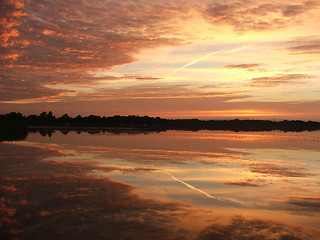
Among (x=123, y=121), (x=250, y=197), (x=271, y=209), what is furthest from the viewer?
(x=123, y=121)

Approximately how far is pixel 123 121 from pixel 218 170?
6744 inches

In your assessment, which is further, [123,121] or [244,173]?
[123,121]

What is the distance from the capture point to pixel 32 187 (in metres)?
16.1

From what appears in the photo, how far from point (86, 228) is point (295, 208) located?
29.3ft

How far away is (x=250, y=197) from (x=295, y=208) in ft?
7.58

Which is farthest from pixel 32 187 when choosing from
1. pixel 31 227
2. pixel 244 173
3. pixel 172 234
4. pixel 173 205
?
pixel 244 173

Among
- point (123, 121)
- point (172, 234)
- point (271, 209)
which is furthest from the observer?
point (123, 121)

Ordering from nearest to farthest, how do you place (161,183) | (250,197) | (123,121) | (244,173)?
1. (250,197)
2. (161,183)
3. (244,173)
4. (123,121)

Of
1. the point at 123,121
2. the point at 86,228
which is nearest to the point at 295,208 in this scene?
the point at 86,228

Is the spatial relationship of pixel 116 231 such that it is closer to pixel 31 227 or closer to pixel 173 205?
pixel 31 227

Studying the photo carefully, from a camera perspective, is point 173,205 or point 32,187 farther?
point 32,187

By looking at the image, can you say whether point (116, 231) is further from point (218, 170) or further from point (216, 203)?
point (218, 170)

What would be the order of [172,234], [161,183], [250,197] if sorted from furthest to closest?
→ 1. [161,183]
2. [250,197]
3. [172,234]

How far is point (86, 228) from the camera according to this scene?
10.5 meters
